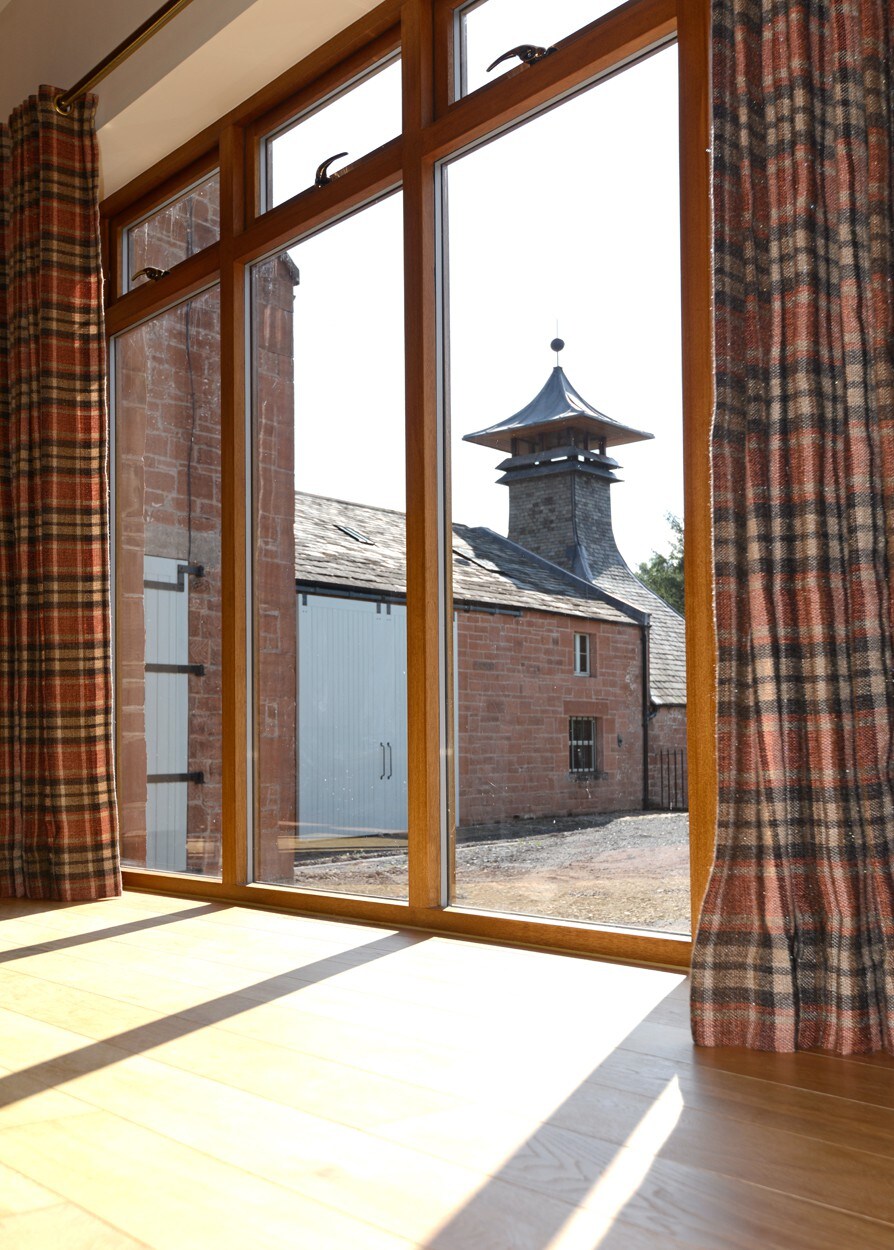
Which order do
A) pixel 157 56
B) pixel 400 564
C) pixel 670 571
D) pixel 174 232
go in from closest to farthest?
pixel 670 571 < pixel 400 564 < pixel 157 56 < pixel 174 232

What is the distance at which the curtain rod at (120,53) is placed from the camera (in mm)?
3318

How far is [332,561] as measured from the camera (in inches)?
135

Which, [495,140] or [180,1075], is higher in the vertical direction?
[495,140]

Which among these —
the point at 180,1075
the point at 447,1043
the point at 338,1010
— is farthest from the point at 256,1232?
the point at 338,1010

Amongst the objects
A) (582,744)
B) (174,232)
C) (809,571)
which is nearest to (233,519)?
(174,232)

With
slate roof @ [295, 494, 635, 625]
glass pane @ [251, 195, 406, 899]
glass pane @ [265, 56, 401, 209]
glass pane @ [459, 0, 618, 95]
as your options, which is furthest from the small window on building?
glass pane @ [265, 56, 401, 209]

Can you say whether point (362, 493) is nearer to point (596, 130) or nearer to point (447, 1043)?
point (596, 130)

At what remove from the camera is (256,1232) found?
126 centimetres

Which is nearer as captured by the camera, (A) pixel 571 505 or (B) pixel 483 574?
(A) pixel 571 505

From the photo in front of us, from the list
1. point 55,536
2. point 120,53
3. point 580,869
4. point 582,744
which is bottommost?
point 580,869

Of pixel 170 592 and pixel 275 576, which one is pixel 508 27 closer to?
pixel 275 576

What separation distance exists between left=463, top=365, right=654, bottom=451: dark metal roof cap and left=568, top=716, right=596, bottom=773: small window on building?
65 centimetres

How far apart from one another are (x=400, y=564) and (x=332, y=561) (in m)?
0.31

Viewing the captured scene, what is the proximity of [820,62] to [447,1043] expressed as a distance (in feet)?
5.88
